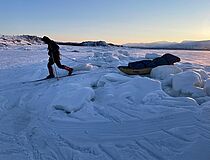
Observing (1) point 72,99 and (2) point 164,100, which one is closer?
(2) point 164,100

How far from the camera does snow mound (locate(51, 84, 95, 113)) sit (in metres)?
6.81

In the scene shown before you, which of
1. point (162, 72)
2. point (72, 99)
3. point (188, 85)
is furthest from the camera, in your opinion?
point (162, 72)

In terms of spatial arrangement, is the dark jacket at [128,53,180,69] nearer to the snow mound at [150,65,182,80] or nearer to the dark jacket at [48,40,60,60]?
the snow mound at [150,65,182,80]

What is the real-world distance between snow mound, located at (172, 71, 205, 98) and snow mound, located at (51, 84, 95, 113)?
2.43 m

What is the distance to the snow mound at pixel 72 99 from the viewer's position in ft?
22.4

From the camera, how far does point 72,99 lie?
7102 millimetres

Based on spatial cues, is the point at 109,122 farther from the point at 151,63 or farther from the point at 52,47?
the point at 151,63

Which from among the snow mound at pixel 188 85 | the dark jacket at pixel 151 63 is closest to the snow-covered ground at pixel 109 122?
the snow mound at pixel 188 85

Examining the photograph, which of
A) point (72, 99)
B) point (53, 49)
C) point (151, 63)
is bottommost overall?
point (151, 63)

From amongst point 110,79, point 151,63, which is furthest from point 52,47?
point 151,63

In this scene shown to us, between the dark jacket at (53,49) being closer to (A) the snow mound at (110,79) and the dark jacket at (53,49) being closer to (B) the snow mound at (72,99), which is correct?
(A) the snow mound at (110,79)

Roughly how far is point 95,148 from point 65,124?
4.35ft

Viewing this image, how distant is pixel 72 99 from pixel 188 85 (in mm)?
3258

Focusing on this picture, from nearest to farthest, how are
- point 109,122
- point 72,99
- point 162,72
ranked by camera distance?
point 109,122 < point 72,99 < point 162,72
